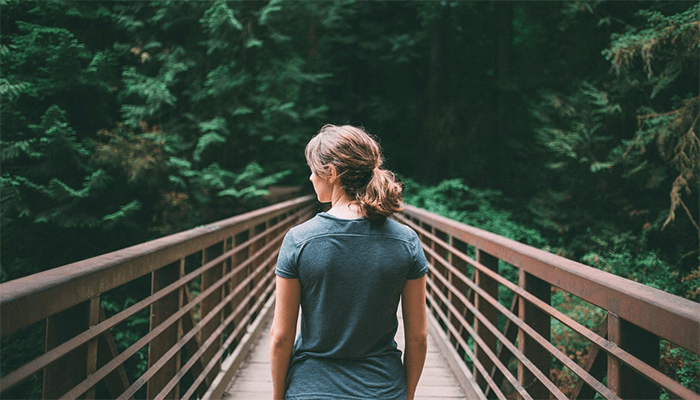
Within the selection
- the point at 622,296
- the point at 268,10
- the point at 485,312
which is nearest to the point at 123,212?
the point at 268,10

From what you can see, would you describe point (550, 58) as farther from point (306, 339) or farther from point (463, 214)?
point (306, 339)

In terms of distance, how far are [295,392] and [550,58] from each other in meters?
15.2

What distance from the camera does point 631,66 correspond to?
752cm

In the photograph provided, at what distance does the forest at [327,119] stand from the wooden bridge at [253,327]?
1.81m

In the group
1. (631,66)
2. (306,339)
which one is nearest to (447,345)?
(306,339)

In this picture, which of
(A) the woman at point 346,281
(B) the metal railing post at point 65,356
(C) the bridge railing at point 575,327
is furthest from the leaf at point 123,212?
(A) the woman at point 346,281

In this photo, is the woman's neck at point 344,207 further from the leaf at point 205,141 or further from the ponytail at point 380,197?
the leaf at point 205,141

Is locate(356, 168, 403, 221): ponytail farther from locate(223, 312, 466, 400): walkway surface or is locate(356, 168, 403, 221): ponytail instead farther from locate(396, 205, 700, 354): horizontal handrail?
locate(223, 312, 466, 400): walkway surface

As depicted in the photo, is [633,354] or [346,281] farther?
[633,354]

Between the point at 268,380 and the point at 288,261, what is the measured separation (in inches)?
107

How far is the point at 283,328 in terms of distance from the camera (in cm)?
163

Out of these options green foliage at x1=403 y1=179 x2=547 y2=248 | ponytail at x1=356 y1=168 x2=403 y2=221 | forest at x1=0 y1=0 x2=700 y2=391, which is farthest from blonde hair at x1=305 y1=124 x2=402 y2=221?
green foliage at x1=403 y1=179 x2=547 y2=248

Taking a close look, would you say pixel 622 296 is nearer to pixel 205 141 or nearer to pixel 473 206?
pixel 205 141

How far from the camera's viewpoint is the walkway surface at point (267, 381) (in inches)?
143
